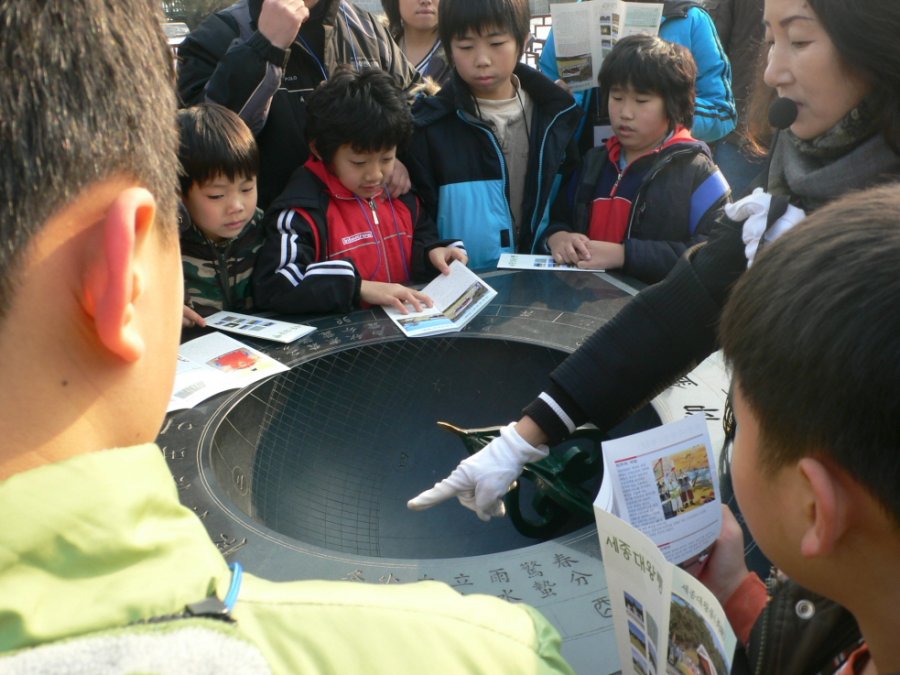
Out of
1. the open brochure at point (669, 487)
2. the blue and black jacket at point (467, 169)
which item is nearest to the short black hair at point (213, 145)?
the blue and black jacket at point (467, 169)

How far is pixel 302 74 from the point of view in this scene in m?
3.09

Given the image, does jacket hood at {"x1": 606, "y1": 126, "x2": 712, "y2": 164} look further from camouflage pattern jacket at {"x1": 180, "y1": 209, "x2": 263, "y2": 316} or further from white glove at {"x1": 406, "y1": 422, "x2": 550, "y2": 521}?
white glove at {"x1": 406, "y1": 422, "x2": 550, "y2": 521}

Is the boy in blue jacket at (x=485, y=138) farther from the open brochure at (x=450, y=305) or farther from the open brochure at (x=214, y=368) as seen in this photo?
the open brochure at (x=214, y=368)

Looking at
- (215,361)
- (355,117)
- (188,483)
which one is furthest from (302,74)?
(188,483)

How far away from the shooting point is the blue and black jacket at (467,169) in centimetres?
316

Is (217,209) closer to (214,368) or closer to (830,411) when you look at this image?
(214,368)

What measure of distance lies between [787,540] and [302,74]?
2.62 metres

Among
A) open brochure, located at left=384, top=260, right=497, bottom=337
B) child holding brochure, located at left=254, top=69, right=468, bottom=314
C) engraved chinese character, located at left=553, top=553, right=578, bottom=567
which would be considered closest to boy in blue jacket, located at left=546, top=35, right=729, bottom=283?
open brochure, located at left=384, top=260, right=497, bottom=337

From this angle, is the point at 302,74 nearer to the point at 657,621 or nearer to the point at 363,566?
the point at 363,566

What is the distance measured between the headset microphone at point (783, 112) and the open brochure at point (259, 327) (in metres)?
1.44

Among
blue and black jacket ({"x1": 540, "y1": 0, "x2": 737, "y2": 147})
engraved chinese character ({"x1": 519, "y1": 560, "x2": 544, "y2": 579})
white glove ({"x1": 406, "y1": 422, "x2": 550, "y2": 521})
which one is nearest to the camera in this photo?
engraved chinese character ({"x1": 519, "y1": 560, "x2": 544, "y2": 579})

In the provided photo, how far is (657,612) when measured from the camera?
106cm

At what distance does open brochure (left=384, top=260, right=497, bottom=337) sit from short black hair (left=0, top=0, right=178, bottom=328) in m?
1.76

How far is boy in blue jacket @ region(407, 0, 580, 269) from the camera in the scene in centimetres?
311
